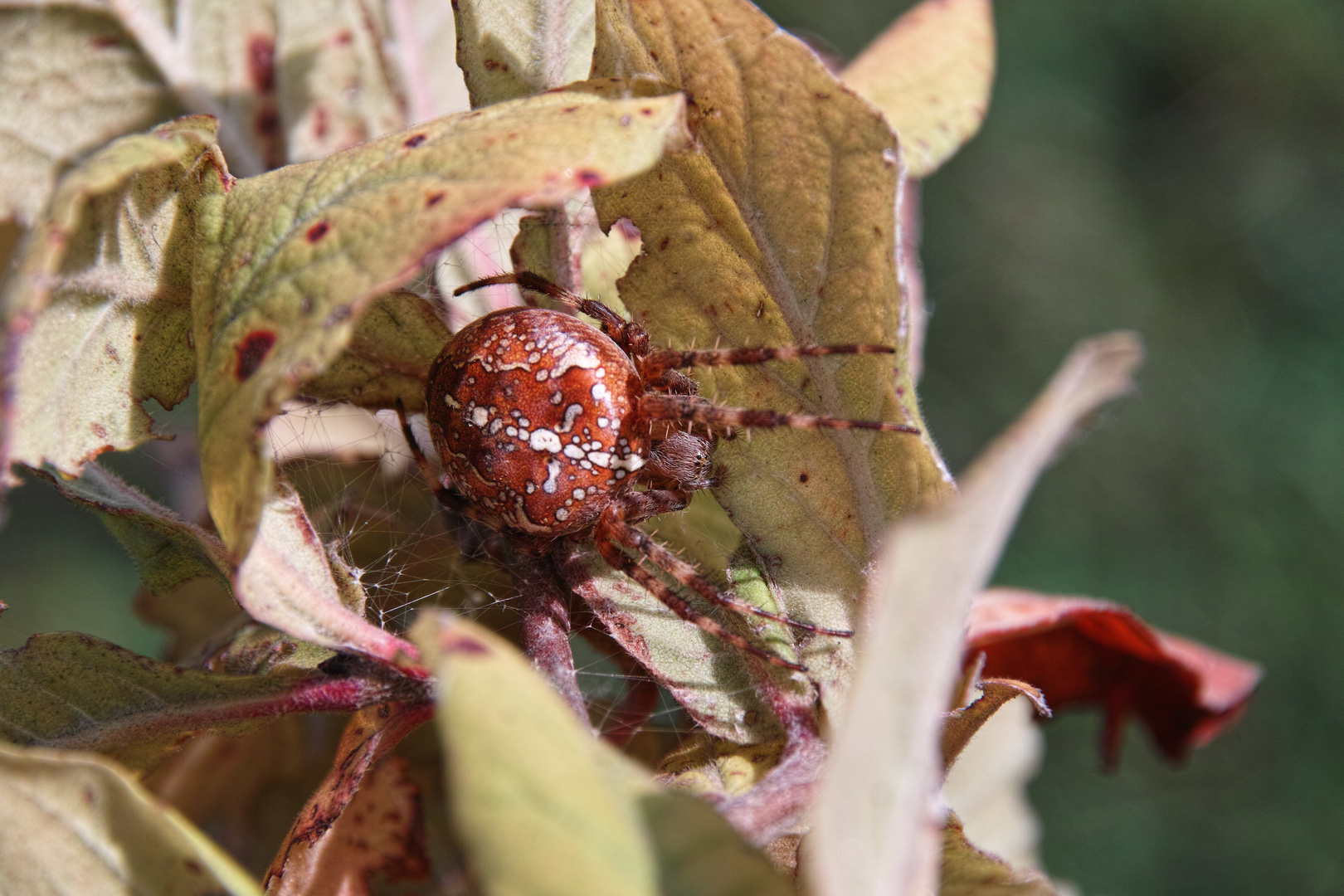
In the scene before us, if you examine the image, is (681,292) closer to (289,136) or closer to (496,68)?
(496,68)

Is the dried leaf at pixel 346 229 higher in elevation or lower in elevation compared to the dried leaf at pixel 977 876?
higher

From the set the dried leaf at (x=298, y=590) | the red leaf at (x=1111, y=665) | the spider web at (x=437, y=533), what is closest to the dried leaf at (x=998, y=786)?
the red leaf at (x=1111, y=665)

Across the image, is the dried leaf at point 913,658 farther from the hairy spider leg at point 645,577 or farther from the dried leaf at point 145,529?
the dried leaf at point 145,529

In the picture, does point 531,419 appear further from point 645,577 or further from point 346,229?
point 346,229

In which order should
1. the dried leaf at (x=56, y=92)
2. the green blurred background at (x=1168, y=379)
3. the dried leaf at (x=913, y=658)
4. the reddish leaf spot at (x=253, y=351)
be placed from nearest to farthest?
the dried leaf at (x=913, y=658) < the reddish leaf spot at (x=253, y=351) < the dried leaf at (x=56, y=92) < the green blurred background at (x=1168, y=379)

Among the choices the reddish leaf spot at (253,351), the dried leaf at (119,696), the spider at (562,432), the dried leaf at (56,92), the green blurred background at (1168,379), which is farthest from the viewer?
the green blurred background at (1168,379)

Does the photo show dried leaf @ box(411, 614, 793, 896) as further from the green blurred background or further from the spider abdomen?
the green blurred background

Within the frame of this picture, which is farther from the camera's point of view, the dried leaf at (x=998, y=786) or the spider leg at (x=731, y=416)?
the dried leaf at (x=998, y=786)
